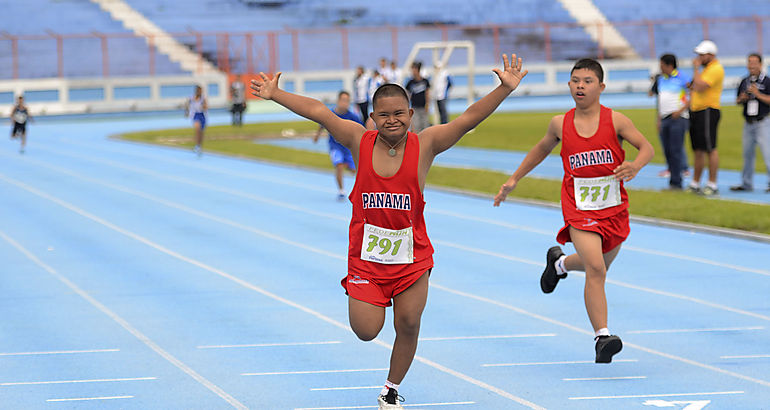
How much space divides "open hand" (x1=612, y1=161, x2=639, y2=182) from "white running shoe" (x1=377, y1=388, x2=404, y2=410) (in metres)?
2.01

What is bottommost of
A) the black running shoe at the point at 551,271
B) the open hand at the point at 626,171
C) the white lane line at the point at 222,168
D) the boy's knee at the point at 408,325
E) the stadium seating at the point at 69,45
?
the white lane line at the point at 222,168

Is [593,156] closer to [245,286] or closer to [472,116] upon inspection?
[472,116]

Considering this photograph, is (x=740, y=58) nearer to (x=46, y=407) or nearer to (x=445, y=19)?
(x=445, y=19)

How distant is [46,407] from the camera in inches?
231

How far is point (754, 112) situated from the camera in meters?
15.4

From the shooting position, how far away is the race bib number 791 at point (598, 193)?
6.95 metres

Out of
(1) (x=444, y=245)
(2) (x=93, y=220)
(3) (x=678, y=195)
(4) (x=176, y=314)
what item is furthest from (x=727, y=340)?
(2) (x=93, y=220)

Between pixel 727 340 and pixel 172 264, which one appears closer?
pixel 727 340

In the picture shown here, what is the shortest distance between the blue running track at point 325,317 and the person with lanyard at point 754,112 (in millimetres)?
3166

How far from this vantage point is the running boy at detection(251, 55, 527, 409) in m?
5.45

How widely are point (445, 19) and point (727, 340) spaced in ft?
158

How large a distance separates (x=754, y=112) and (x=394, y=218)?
11.2 meters

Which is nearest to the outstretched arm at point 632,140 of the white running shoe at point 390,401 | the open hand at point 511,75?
the open hand at point 511,75

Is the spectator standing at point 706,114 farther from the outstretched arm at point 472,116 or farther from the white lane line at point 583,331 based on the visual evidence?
the outstretched arm at point 472,116
